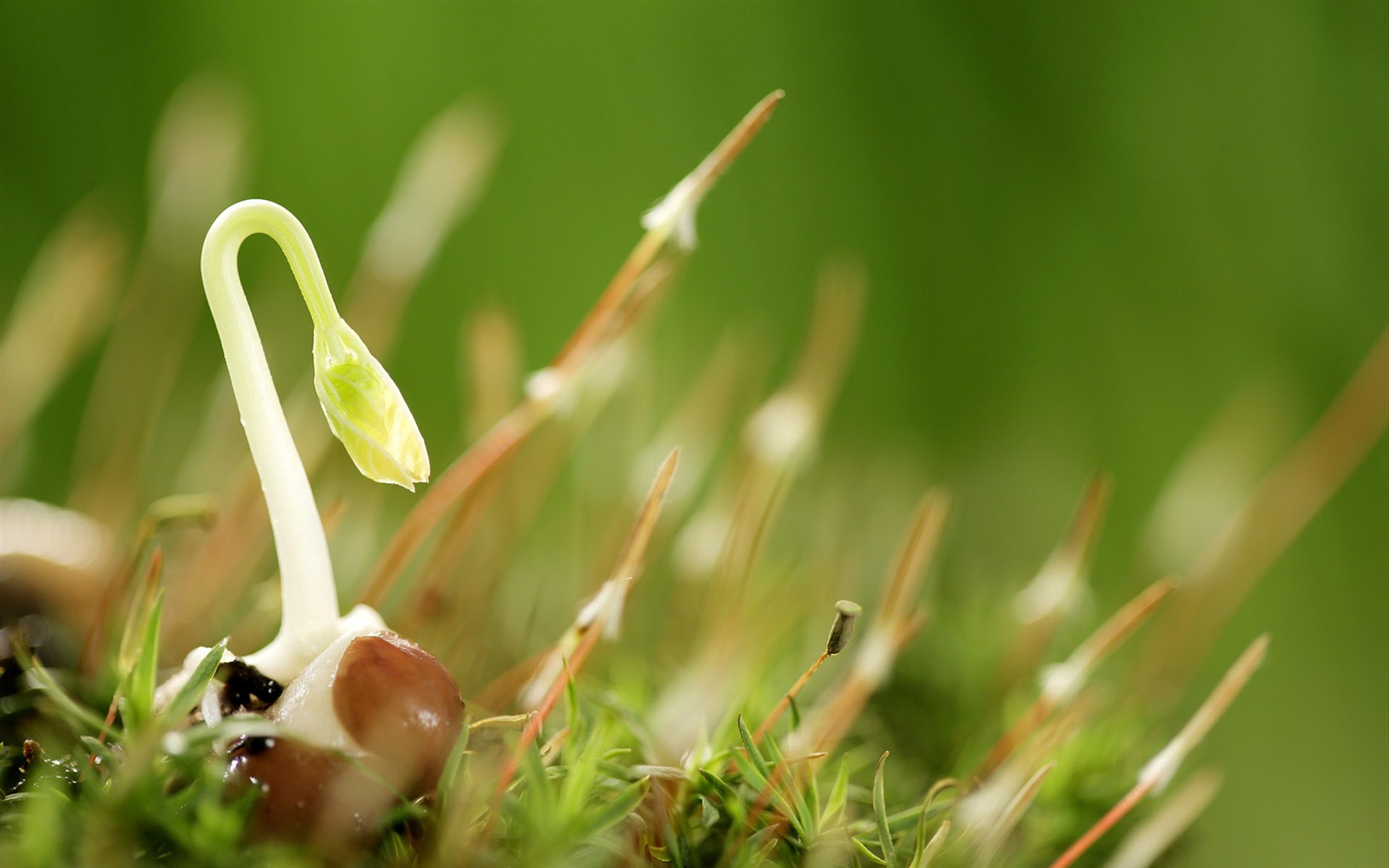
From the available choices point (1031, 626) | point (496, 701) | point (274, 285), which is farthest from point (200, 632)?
point (274, 285)

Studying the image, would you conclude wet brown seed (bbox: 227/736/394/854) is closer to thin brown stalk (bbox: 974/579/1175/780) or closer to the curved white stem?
the curved white stem

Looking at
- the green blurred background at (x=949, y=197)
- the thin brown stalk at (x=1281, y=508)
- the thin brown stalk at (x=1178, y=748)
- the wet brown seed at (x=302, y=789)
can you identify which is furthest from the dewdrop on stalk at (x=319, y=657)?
the green blurred background at (x=949, y=197)

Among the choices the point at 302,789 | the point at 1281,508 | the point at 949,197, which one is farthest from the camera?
the point at 949,197

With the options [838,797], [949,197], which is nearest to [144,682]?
[838,797]

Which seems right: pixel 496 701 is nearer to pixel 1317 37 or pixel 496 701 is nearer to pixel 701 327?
pixel 701 327

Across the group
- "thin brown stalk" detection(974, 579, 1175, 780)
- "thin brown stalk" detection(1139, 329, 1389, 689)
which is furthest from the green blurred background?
"thin brown stalk" detection(974, 579, 1175, 780)

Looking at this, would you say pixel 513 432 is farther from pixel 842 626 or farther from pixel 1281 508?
pixel 1281 508

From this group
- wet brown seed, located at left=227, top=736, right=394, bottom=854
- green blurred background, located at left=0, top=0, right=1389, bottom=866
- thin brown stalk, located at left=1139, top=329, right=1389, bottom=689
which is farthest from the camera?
green blurred background, located at left=0, top=0, right=1389, bottom=866
